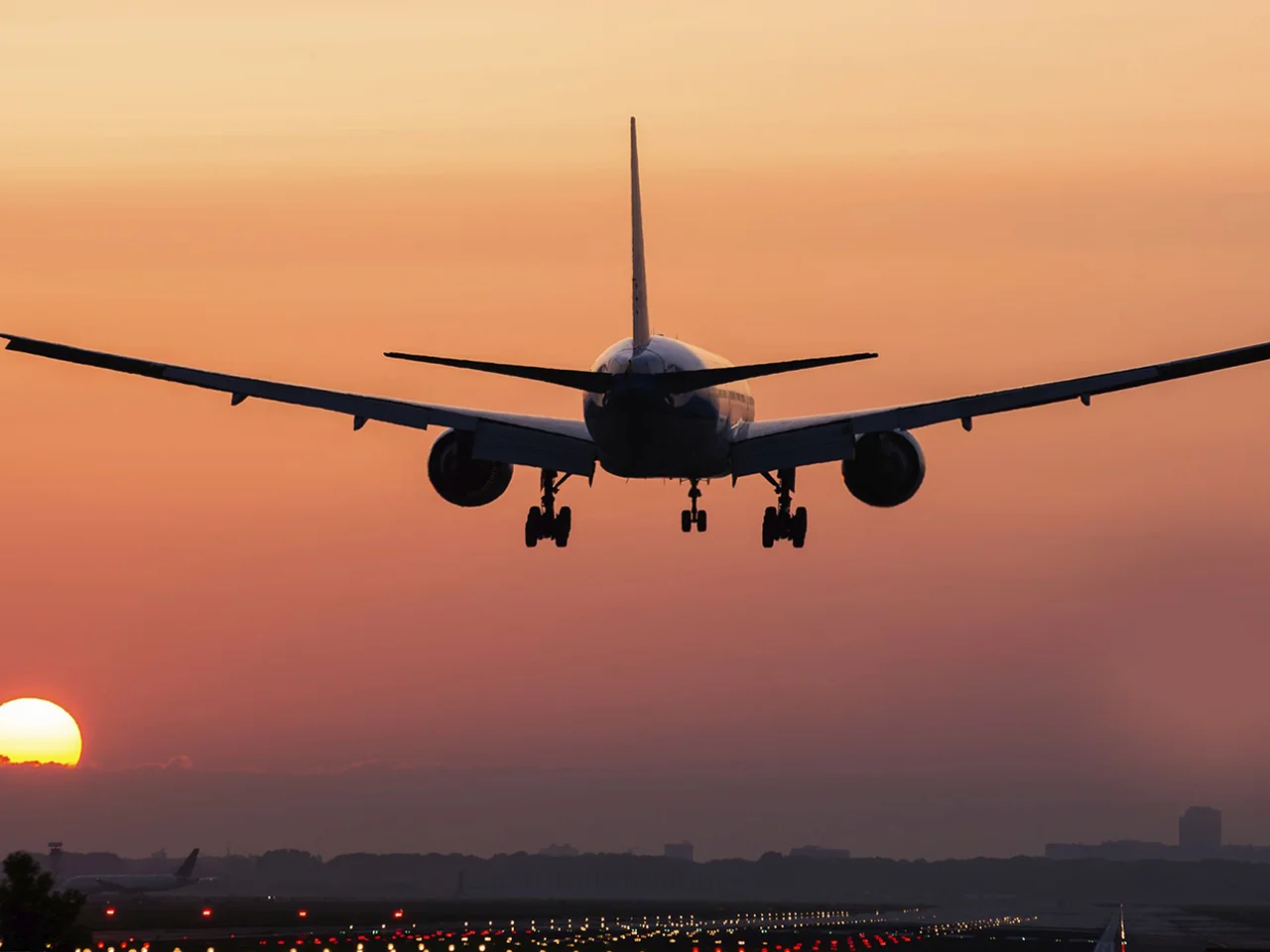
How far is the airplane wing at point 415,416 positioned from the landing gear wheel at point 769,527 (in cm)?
860

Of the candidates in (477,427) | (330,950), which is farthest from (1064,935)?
(477,427)

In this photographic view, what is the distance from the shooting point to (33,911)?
210 feet

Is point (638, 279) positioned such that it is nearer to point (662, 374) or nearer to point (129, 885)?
point (662, 374)

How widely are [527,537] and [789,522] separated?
9.51 metres

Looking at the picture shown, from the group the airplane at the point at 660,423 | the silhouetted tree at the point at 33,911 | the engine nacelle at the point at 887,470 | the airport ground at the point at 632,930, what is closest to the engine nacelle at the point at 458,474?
the airplane at the point at 660,423

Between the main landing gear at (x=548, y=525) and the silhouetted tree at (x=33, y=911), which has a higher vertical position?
the main landing gear at (x=548, y=525)

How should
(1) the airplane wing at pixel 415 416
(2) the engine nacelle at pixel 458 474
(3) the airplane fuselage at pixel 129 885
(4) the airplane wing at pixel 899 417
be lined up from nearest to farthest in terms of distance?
(4) the airplane wing at pixel 899 417
(1) the airplane wing at pixel 415 416
(2) the engine nacelle at pixel 458 474
(3) the airplane fuselage at pixel 129 885

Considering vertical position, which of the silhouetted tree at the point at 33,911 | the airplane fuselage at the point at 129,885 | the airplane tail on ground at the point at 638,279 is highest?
the airplane tail on ground at the point at 638,279

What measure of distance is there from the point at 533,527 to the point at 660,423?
9106 millimetres

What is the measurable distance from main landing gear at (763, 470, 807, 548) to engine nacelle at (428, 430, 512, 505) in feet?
31.3

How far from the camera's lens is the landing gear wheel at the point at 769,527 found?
210ft

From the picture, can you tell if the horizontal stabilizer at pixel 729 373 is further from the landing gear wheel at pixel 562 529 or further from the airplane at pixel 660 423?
the landing gear wheel at pixel 562 529

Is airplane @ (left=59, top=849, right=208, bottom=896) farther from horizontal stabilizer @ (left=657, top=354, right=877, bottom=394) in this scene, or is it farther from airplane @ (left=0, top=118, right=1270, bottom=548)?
horizontal stabilizer @ (left=657, top=354, right=877, bottom=394)

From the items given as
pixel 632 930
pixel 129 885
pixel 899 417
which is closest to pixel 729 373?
pixel 899 417
